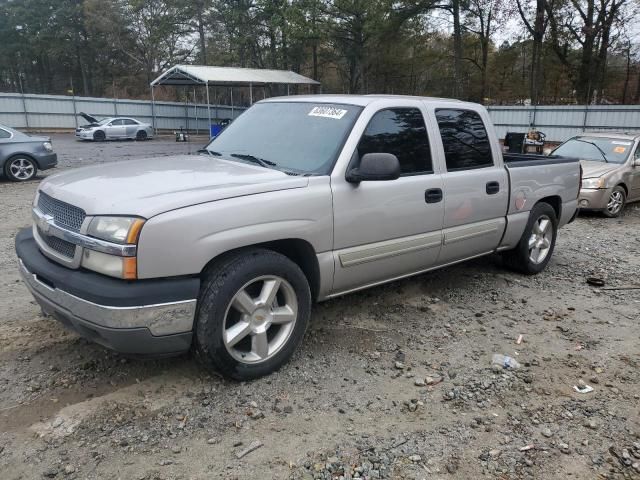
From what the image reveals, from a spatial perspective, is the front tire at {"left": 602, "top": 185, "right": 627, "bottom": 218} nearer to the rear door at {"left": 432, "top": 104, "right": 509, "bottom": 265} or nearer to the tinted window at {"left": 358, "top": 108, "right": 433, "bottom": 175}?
the rear door at {"left": 432, "top": 104, "right": 509, "bottom": 265}

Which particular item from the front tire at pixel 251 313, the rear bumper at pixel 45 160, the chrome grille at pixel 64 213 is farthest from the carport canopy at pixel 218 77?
the front tire at pixel 251 313

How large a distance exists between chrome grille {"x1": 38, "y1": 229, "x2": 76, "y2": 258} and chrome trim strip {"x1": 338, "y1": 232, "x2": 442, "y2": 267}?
1.71 m

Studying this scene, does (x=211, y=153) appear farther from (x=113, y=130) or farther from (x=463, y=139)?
(x=113, y=130)

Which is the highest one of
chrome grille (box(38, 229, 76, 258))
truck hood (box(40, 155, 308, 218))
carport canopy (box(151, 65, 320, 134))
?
carport canopy (box(151, 65, 320, 134))

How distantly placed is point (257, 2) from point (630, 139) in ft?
104

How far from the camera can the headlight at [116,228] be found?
8.99 feet

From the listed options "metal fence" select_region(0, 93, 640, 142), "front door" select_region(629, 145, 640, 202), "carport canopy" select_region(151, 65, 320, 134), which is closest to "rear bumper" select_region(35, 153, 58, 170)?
"front door" select_region(629, 145, 640, 202)

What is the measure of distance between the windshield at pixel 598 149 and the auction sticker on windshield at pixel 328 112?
7884mm

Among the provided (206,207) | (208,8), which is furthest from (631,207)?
(208,8)

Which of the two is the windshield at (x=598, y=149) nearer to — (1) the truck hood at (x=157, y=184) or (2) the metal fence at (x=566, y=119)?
(1) the truck hood at (x=157, y=184)

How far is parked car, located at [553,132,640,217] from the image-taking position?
912cm

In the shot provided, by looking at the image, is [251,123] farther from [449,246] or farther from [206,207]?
[449,246]

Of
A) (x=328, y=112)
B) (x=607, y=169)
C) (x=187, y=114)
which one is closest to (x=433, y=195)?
(x=328, y=112)

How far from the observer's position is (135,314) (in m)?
2.76
